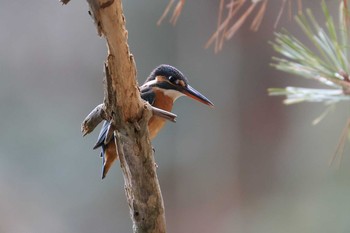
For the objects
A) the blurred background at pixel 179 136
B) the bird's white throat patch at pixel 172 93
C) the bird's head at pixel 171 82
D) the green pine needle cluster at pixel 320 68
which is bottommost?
the blurred background at pixel 179 136

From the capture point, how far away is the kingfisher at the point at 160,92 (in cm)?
105

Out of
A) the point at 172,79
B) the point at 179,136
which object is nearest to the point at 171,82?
the point at 172,79

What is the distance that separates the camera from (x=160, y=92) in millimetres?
1107

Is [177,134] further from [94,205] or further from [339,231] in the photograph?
[339,231]

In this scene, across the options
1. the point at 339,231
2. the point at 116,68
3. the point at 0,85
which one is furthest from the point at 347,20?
the point at 0,85

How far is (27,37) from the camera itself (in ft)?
6.64

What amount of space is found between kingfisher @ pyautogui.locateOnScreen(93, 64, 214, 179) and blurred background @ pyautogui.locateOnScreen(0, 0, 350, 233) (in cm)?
84

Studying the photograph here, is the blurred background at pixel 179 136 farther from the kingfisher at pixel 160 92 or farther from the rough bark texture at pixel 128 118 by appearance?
the rough bark texture at pixel 128 118

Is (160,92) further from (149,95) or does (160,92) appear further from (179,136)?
(179,136)

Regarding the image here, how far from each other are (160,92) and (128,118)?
0.45 meters

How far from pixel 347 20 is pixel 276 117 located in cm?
149

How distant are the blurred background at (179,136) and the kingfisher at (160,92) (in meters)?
0.84

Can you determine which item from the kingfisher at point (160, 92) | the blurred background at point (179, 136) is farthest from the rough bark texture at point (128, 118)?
the blurred background at point (179, 136)

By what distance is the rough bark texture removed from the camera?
0.62m
